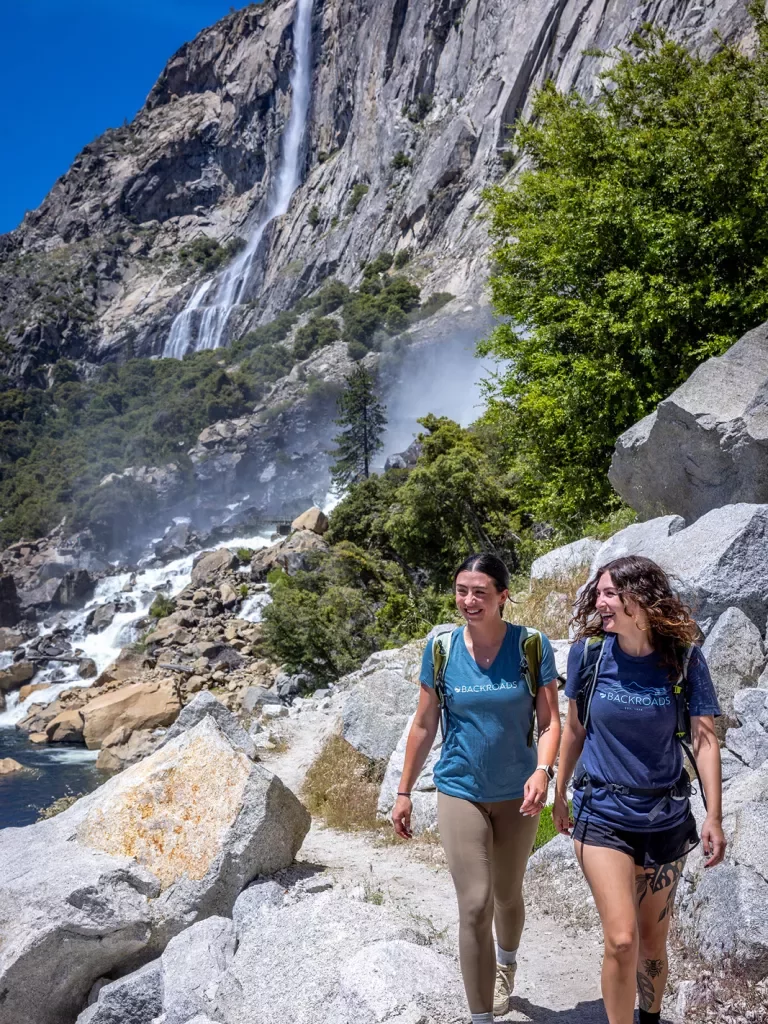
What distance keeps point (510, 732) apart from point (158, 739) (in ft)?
56.0

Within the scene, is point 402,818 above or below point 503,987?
above

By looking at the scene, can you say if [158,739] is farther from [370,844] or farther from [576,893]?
[576,893]

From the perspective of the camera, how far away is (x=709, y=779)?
2.95 meters

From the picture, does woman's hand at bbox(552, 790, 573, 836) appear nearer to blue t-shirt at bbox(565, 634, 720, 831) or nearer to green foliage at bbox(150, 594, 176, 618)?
blue t-shirt at bbox(565, 634, 720, 831)

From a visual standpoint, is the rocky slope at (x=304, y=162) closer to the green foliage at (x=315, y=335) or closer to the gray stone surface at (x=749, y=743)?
the green foliage at (x=315, y=335)

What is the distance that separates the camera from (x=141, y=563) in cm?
5200

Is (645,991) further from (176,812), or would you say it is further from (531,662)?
(176,812)

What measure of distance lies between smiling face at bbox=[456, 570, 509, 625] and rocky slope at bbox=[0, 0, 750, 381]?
38669 millimetres

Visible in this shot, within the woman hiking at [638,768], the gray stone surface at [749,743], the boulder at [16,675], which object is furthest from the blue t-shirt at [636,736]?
the boulder at [16,675]

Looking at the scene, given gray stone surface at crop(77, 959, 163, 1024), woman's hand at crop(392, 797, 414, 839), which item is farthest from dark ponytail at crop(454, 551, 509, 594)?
gray stone surface at crop(77, 959, 163, 1024)

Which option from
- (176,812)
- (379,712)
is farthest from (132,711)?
(176,812)

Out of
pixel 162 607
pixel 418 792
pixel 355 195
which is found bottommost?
pixel 418 792

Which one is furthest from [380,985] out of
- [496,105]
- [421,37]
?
[421,37]

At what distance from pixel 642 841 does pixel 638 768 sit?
246 millimetres
